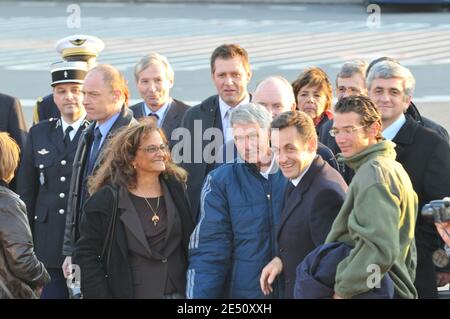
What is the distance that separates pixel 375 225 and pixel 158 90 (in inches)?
145

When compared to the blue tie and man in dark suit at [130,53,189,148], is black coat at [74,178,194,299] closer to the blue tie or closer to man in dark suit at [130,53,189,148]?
the blue tie

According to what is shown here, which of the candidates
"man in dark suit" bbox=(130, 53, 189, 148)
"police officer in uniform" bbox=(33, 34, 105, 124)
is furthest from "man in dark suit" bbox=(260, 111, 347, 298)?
"police officer in uniform" bbox=(33, 34, 105, 124)

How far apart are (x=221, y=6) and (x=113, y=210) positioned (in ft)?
55.9

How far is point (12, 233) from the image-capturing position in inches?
261

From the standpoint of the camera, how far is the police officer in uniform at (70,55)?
9.32 m

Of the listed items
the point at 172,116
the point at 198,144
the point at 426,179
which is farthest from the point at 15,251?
the point at 172,116

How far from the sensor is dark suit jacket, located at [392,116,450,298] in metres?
7.18

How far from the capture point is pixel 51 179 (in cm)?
823

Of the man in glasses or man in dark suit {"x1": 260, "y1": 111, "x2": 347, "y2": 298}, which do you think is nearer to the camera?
the man in glasses

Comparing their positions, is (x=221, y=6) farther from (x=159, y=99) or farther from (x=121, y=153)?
(x=121, y=153)

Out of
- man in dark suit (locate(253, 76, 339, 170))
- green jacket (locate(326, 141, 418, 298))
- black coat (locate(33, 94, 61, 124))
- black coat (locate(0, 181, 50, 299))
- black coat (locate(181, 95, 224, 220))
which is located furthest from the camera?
black coat (locate(33, 94, 61, 124))

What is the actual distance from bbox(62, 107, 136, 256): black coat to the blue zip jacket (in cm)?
112

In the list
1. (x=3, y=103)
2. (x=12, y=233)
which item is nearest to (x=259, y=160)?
(x=12, y=233)

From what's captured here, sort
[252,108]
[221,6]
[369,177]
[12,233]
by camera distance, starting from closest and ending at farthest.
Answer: [369,177]
[12,233]
[252,108]
[221,6]
